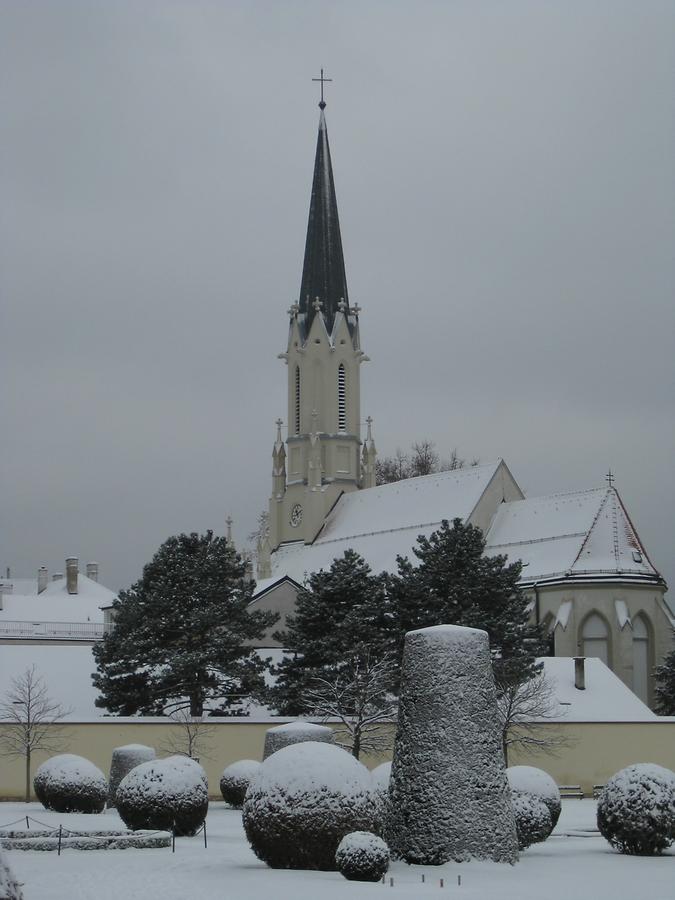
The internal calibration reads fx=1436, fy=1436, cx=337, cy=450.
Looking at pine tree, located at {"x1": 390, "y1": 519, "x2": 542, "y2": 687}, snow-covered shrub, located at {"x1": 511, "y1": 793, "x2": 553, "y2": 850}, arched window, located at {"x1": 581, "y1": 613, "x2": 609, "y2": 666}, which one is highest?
pine tree, located at {"x1": 390, "y1": 519, "x2": 542, "y2": 687}

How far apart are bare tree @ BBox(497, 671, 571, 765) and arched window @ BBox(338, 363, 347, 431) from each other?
2948 centimetres

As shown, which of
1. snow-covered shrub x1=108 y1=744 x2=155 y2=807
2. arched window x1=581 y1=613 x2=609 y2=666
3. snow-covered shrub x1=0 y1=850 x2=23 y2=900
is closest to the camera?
snow-covered shrub x1=0 y1=850 x2=23 y2=900

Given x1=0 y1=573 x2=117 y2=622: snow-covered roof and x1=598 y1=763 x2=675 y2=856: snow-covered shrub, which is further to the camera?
x1=0 y1=573 x2=117 y2=622: snow-covered roof

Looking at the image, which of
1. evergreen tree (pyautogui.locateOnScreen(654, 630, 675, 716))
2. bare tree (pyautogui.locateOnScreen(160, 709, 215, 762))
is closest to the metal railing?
evergreen tree (pyautogui.locateOnScreen(654, 630, 675, 716))

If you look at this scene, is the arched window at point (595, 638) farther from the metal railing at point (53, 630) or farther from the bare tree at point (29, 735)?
the bare tree at point (29, 735)

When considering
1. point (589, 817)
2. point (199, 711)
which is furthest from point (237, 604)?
point (589, 817)

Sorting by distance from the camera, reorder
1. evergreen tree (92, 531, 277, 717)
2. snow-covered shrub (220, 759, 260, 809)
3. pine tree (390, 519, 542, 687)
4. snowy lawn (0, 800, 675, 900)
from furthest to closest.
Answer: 1. pine tree (390, 519, 542, 687)
2. evergreen tree (92, 531, 277, 717)
3. snow-covered shrub (220, 759, 260, 809)
4. snowy lawn (0, 800, 675, 900)

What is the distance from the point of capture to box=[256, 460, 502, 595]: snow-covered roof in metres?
59.1

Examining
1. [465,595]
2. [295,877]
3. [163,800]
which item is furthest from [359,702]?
A: [295,877]

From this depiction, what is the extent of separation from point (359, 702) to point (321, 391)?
110 ft

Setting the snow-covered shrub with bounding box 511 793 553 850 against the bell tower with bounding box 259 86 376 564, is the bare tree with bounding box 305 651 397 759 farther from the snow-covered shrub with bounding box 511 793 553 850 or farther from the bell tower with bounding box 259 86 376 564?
the bell tower with bounding box 259 86 376 564

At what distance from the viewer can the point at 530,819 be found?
67.5ft

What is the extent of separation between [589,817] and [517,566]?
49.5ft

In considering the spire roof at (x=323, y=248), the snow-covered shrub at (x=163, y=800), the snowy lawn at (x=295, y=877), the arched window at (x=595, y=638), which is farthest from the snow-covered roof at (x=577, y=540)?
the snowy lawn at (x=295, y=877)
